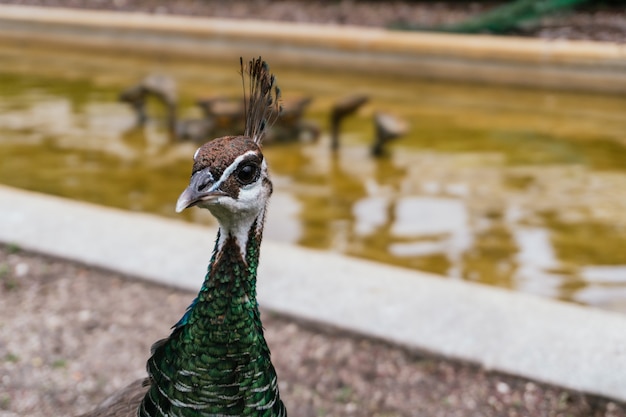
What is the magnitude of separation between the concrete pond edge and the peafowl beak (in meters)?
1.56

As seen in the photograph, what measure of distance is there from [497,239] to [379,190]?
105 centimetres

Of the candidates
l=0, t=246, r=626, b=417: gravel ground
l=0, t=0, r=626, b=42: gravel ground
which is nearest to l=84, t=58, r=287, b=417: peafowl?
l=0, t=246, r=626, b=417: gravel ground

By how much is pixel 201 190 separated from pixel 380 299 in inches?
66.6

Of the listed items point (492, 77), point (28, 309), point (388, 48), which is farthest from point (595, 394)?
point (388, 48)

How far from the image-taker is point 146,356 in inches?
115

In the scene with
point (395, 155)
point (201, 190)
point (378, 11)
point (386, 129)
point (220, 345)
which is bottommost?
point (395, 155)

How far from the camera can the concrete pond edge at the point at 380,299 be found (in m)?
2.75

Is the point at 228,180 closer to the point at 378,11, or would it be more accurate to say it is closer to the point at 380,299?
the point at 380,299

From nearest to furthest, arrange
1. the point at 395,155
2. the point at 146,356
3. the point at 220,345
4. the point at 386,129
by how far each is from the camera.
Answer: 1. the point at 220,345
2. the point at 146,356
3. the point at 386,129
4. the point at 395,155

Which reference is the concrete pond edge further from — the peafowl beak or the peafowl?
the peafowl beak

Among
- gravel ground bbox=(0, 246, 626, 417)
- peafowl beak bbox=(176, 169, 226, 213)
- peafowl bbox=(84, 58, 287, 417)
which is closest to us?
peafowl beak bbox=(176, 169, 226, 213)

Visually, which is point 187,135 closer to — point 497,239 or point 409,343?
point 497,239

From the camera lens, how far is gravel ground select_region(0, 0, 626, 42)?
855 cm

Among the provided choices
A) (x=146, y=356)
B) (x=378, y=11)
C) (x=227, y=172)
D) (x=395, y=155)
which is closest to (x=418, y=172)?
(x=395, y=155)
